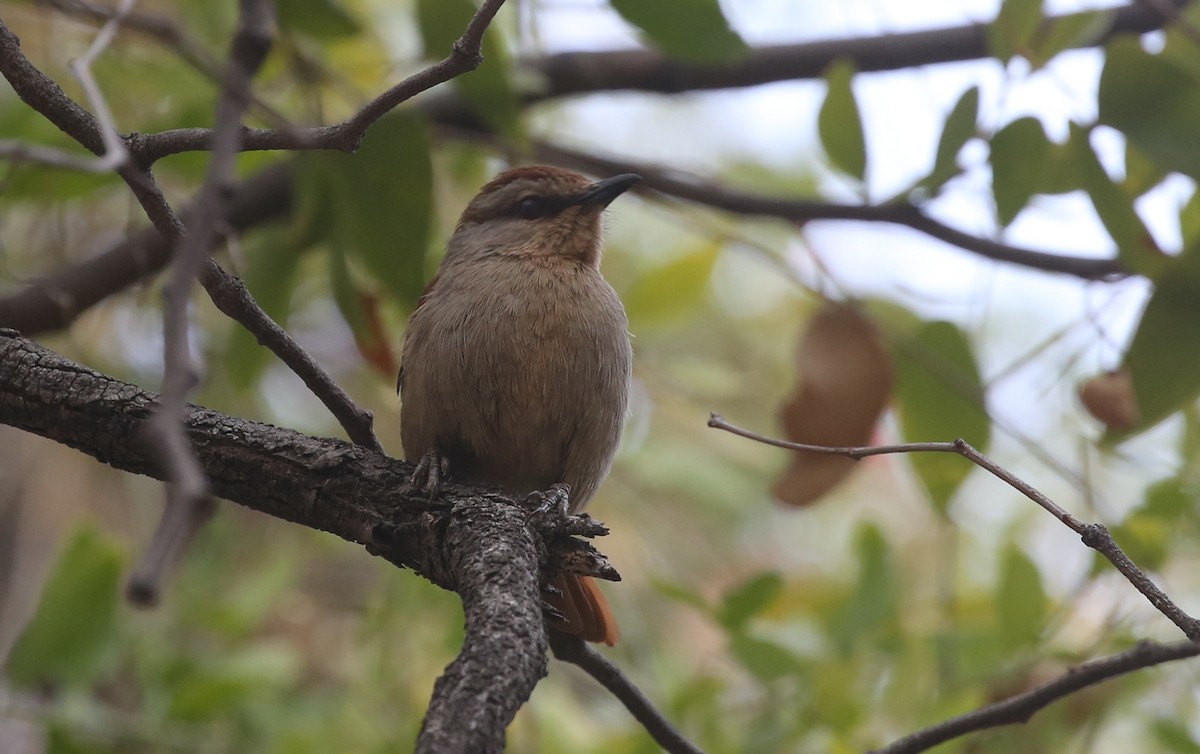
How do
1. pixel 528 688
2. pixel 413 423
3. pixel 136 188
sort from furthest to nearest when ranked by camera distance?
pixel 413 423
pixel 136 188
pixel 528 688

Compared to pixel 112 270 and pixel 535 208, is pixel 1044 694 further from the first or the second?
A: pixel 112 270

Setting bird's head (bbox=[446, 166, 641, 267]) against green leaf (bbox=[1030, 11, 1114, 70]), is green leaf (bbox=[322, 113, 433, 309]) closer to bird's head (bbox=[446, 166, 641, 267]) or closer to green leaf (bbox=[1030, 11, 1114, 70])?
bird's head (bbox=[446, 166, 641, 267])

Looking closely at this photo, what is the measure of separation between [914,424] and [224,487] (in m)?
2.37

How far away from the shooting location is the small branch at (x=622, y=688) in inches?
107

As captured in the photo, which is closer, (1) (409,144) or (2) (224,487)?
(2) (224,487)

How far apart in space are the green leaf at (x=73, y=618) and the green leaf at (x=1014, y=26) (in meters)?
3.22

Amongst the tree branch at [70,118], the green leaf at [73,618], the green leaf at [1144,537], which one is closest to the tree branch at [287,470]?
the tree branch at [70,118]

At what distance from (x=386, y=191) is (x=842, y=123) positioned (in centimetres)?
153

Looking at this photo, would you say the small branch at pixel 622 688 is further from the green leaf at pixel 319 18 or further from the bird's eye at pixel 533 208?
the green leaf at pixel 319 18

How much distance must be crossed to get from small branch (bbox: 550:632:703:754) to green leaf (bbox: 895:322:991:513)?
135 centimetres

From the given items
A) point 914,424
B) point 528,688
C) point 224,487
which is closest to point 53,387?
point 224,487

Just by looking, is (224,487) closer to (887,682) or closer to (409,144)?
(409,144)

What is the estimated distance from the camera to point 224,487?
2.45 meters

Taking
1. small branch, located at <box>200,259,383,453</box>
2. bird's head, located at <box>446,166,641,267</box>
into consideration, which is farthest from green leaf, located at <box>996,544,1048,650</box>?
small branch, located at <box>200,259,383,453</box>
